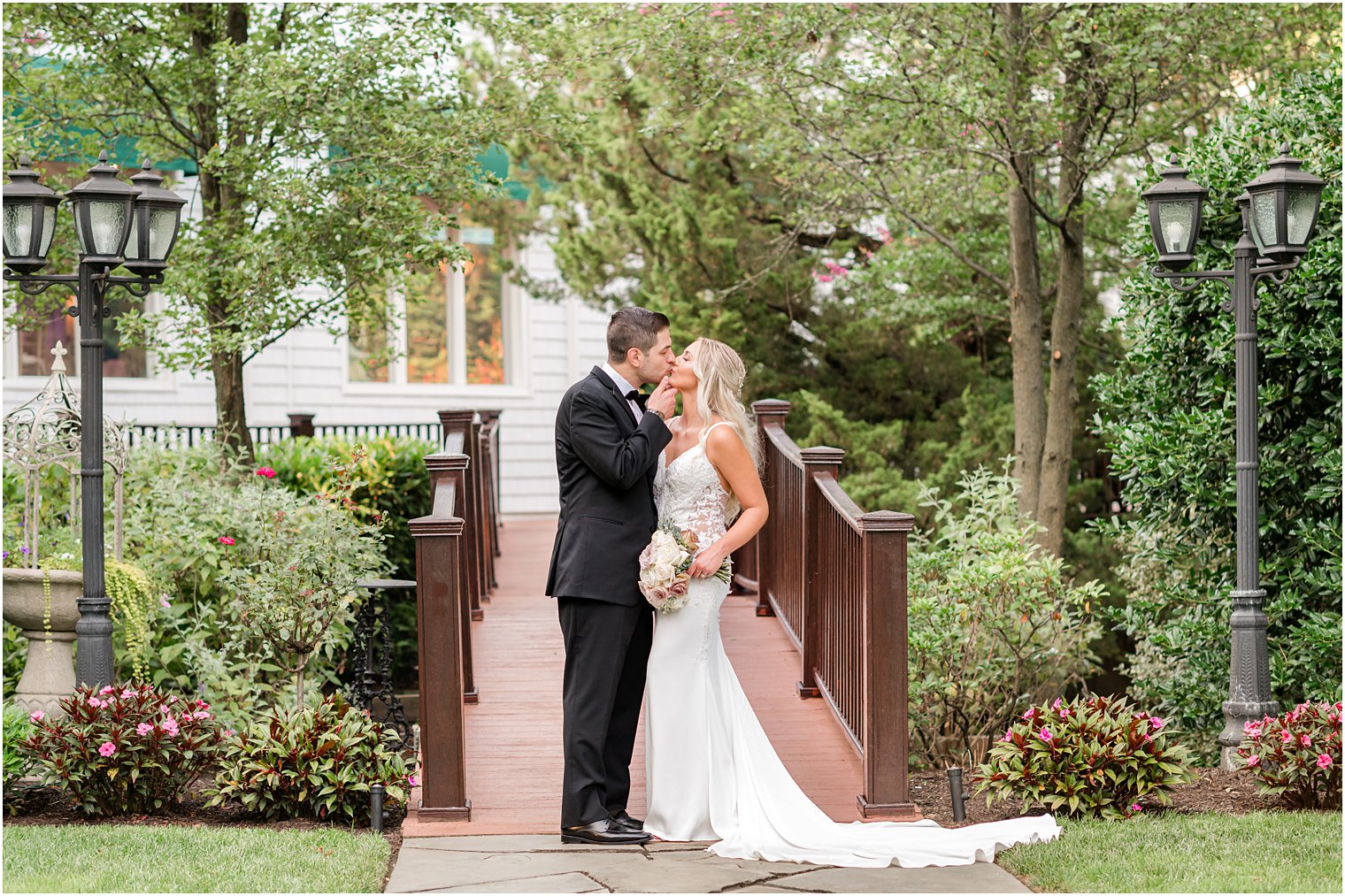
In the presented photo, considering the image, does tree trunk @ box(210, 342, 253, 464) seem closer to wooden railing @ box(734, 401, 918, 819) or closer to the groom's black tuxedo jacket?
wooden railing @ box(734, 401, 918, 819)

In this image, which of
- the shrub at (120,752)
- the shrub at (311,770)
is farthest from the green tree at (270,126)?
the shrub at (311,770)

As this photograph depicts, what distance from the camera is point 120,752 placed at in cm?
650

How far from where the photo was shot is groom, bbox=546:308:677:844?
18.5ft

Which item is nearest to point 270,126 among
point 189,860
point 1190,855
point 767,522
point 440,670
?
point 767,522

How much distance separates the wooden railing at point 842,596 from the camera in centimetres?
598

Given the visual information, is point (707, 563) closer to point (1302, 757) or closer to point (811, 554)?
point (811, 554)

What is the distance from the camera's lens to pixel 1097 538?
13.6 meters

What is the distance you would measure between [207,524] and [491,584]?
2.17 metres

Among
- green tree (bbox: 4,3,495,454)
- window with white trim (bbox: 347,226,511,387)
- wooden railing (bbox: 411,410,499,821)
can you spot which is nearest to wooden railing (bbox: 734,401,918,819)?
wooden railing (bbox: 411,410,499,821)

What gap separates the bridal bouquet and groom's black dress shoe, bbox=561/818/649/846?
0.89m

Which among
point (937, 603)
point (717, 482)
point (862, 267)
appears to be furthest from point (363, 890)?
point (862, 267)

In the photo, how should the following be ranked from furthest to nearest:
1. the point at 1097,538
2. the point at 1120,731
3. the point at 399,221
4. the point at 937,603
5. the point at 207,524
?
the point at 1097,538 < the point at 399,221 < the point at 207,524 < the point at 937,603 < the point at 1120,731

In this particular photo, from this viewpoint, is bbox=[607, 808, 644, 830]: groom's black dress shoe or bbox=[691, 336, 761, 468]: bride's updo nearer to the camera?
bbox=[607, 808, 644, 830]: groom's black dress shoe

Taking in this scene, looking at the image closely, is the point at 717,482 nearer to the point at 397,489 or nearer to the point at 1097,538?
the point at 397,489
